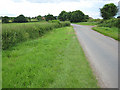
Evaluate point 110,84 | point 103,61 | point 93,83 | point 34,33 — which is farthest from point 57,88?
point 34,33

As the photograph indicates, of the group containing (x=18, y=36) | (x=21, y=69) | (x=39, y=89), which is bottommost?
(x=39, y=89)

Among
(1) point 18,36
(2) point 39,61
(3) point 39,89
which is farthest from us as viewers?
(1) point 18,36

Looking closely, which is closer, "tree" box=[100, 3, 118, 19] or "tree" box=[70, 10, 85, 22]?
"tree" box=[100, 3, 118, 19]

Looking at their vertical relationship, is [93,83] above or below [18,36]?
below

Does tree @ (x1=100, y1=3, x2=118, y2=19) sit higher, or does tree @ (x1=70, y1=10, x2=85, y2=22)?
tree @ (x1=70, y1=10, x2=85, y2=22)

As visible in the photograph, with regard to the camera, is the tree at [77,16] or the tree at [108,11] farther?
the tree at [77,16]

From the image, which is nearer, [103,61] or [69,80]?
[69,80]

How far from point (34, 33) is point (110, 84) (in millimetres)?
11045

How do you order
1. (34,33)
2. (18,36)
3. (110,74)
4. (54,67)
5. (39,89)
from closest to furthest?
(39,89)
(110,74)
(54,67)
(18,36)
(34,33)

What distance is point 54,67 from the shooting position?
439cm

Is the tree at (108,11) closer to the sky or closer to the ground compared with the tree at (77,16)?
closer to the ground

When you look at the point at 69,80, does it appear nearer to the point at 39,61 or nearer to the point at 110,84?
the point at 110,84

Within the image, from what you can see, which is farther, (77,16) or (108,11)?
(77,16)

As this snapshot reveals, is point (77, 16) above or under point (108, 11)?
above
